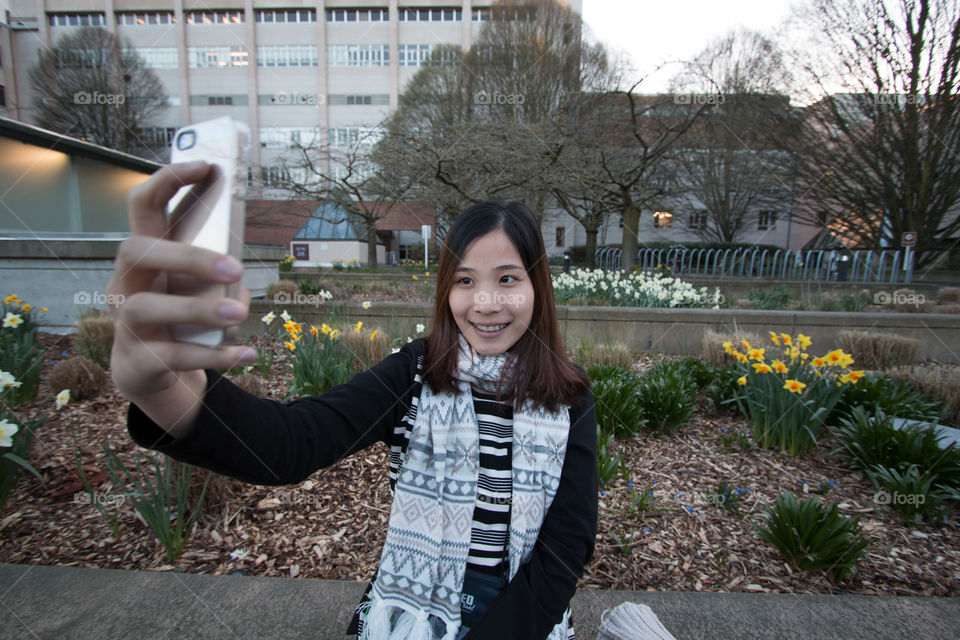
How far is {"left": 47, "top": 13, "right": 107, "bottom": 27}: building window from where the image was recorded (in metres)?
25.9

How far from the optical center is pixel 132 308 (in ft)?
1.75

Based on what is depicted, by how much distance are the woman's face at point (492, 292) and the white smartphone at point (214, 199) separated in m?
0.75

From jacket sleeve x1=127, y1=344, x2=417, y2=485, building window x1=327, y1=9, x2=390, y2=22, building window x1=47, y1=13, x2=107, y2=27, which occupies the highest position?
building window x1=327, y1=9, x2=390, y2=22

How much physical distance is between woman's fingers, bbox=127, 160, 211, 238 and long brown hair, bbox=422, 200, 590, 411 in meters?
0.79

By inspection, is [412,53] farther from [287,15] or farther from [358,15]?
[287,15]

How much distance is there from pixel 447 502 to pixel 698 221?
30051 mm

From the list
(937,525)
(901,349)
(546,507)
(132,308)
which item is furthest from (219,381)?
(901,349)

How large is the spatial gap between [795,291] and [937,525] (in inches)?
362

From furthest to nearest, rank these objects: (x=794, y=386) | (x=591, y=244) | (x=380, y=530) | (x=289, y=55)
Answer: (x=289, y=55)
(x=591, y=244)
(x=794, y=386)
(x=380, y=530)

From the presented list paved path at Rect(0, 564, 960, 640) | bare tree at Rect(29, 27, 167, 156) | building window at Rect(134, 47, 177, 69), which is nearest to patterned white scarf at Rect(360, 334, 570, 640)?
paved path at Rect(0, 564, 960, 640)

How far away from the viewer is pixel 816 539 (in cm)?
198
